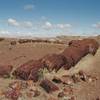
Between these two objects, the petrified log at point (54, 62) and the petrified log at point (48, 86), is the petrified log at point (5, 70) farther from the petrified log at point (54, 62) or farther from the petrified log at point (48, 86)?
the petrified log at point (48, 86)

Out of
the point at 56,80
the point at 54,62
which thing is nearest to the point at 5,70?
the point at 54,62

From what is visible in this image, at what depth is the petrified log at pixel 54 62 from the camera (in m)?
14.7

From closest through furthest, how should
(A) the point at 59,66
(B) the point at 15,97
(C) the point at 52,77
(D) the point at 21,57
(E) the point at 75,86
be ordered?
(B) the point at 15,97
(E) the point at 75,86
(C) the point at 52,77
(A) the point at 59,66
(D) the point at 21,57

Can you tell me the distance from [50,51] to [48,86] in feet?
22.8

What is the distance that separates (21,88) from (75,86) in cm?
241

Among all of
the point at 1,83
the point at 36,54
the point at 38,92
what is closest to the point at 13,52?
the point at 36,54

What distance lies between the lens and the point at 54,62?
14.9 metres

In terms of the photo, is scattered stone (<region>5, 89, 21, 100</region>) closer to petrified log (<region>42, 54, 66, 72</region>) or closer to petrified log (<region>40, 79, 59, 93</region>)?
petrified log (<region>40, 79, 59, 93</region>)

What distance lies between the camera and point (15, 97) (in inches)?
476

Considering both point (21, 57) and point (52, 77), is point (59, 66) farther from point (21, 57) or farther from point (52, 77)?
point (21, 57)

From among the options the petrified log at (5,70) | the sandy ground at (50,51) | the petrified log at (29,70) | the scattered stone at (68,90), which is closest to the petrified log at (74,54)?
the sandy ground at (50,51)

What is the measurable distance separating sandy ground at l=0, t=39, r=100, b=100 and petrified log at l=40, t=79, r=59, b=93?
0.57m

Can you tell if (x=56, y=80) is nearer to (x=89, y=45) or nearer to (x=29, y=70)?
(x=29, y=70)

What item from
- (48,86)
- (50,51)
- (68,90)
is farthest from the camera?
(50,51)
